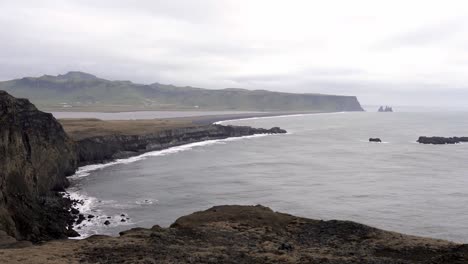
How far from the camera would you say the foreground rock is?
1802 centimetres

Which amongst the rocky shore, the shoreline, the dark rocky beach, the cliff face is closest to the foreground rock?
the dark rocky beach

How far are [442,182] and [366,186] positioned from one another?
10319mm

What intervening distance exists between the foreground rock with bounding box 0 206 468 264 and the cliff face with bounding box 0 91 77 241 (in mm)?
10542

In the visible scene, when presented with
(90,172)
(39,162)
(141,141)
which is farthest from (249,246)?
(141,141)

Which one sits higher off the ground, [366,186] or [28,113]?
[28,113]

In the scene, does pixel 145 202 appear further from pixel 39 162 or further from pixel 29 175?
pixel 39 162

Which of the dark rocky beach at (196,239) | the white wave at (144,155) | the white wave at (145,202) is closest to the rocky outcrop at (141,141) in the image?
the white wave at (144,155)

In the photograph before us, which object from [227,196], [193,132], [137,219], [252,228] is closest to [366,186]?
[227,196]

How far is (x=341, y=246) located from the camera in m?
21.6

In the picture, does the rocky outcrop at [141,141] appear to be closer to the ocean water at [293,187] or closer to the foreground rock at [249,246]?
the ocean water at [293,187]

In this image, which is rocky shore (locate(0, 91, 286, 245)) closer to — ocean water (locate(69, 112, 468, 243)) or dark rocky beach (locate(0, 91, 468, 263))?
dark rocky beach (locate(0, 91, 468, 263))

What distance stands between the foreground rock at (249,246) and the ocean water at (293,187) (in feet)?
43.3

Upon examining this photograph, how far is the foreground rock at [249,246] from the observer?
709 inches

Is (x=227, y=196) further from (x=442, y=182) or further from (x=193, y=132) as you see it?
(x=193, y=132)
